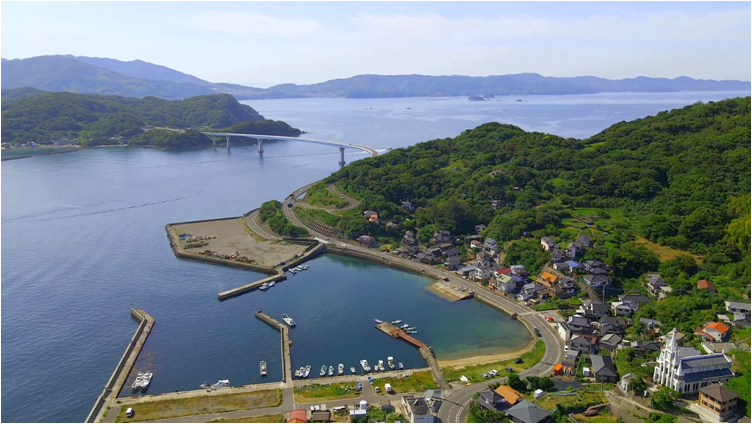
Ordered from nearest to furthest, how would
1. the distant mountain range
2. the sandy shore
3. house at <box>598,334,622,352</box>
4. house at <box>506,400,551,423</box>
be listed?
house at <box>506,400,551,423</box> → the sandy shore → house at <box>598,334,622,352</box> → the distant mountain range

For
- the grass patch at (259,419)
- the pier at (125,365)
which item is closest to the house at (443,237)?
the pier at (125,365)

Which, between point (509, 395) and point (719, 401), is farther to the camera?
point (509, 395)

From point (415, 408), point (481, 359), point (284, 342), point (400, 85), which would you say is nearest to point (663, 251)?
point (481, 359)

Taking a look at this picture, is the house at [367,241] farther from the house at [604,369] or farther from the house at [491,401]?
the house at [491,401]

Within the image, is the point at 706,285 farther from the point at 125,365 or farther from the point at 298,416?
the point at 125,365

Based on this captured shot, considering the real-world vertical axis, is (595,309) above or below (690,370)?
below

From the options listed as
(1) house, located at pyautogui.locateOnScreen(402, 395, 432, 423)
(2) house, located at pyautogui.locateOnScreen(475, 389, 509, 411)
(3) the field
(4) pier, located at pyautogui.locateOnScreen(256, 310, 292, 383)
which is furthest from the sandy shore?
(3) the field

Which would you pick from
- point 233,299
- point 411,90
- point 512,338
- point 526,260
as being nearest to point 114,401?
point 233,299

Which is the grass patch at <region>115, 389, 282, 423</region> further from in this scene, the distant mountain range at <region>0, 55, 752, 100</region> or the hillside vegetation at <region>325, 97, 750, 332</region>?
the distant mountain range at <region>0, 55, 752, 100</region>

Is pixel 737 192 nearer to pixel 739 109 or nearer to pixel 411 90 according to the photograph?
pixel 739 109
